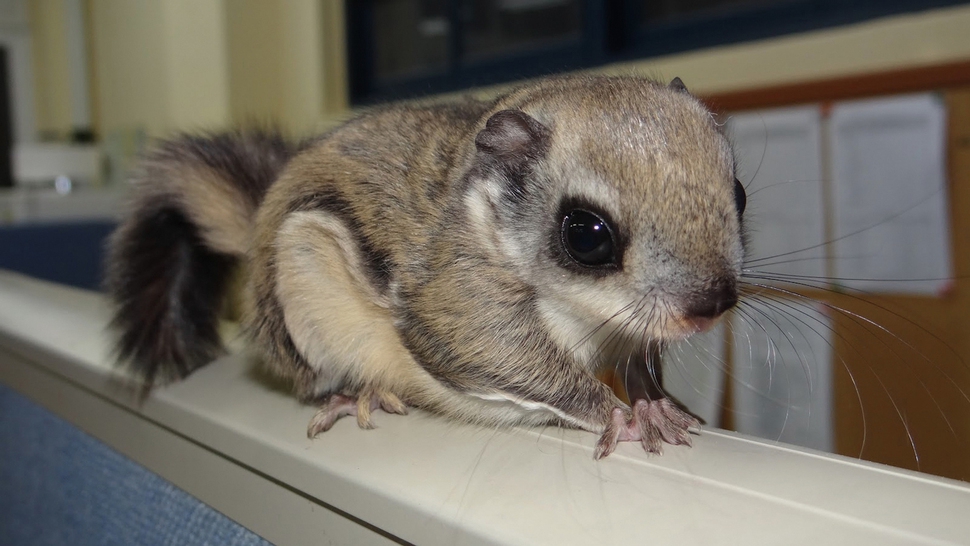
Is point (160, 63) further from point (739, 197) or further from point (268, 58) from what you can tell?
point (739, 197)

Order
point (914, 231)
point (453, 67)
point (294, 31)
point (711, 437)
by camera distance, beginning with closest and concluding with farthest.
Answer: point (711, 437) → point (914, 231) → point (453, 67) → point (294, 31)

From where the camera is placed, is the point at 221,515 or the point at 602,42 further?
the point at 602,42

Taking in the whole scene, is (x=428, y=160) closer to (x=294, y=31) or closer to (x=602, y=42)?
(x=602, y=42)

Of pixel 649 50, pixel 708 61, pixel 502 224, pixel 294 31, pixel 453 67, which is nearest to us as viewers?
pixel 502 224

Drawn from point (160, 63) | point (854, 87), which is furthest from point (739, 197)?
point (160, 63)

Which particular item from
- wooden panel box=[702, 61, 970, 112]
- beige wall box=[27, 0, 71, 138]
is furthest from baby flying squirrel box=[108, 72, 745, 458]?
beige wall box=[27, 0, 71, 138]

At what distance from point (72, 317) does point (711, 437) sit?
2.64ft

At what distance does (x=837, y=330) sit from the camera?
1.91ft

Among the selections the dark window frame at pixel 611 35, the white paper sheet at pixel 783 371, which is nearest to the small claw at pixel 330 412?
the white paper sheet at pixel 783 371

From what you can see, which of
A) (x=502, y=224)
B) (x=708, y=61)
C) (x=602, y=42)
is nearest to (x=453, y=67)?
(x=602, y=42)

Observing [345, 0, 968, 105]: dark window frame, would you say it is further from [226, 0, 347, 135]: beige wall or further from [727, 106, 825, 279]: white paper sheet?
[727, 106, 825, 279]: white paper sheet

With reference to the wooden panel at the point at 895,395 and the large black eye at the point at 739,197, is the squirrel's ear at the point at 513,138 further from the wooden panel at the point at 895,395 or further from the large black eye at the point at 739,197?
the wooden panel at the point at 895,395

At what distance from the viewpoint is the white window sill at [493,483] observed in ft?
1.14

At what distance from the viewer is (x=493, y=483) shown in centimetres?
42
